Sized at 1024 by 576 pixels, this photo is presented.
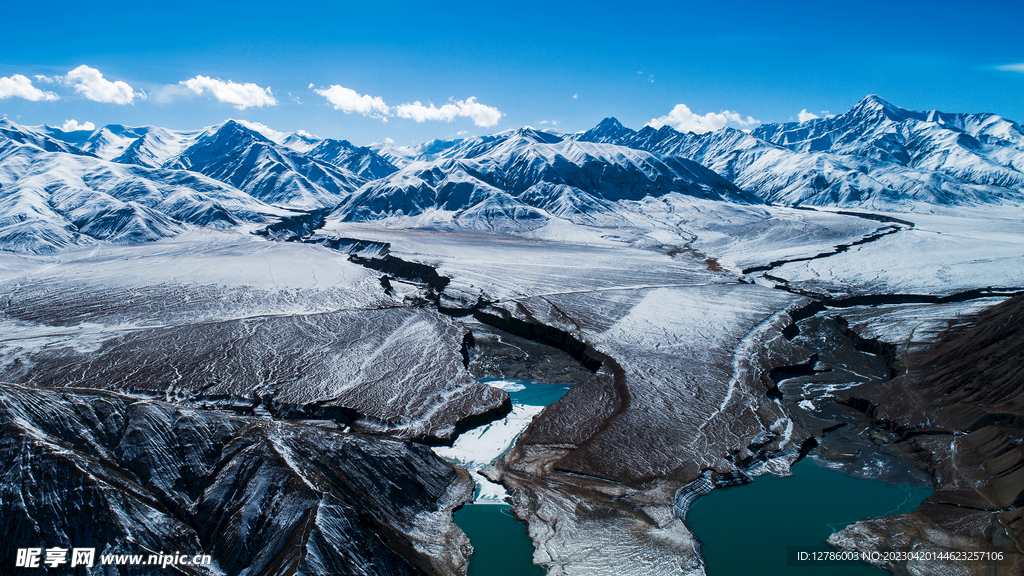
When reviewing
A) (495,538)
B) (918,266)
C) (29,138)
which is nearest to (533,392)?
(495,538)

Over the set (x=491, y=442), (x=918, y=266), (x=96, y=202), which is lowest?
(x=491, y=442)

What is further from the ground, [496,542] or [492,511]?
[492,511]

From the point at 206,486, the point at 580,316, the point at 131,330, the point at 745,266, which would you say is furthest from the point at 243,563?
the point at 745,266

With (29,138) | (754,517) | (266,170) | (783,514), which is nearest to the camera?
(754,517)

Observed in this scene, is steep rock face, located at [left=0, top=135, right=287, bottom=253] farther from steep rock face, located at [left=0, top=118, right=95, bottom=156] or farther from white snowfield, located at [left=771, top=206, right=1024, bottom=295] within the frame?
white snowfield, located at [left=771, top=206, right=1024, bottom=295]

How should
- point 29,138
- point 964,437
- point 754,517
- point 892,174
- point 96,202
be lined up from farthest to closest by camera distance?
1. point 892,174
2. point 29,138
3. point 96,202
4. point 964,437
5. point 754,517

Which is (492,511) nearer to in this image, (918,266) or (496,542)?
(496,542)

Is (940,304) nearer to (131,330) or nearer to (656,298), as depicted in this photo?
(656,298)

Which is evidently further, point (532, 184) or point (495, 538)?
point (532, 184)
